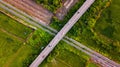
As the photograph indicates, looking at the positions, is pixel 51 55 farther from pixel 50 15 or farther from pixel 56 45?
pixel 50 15

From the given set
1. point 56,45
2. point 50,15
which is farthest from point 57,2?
point 56,45

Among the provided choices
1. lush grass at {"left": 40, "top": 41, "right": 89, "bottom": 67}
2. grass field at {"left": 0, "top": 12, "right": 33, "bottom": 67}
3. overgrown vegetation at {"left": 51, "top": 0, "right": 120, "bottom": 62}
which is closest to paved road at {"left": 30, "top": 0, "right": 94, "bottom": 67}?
overgrown vegetation at {"left": 51, "top": 0, "right": 120, "bottom": 62}

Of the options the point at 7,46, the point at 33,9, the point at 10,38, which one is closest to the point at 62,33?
the point at 33,9

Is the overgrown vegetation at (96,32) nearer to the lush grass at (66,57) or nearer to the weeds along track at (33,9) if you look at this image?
the weeds along track at (33,9)

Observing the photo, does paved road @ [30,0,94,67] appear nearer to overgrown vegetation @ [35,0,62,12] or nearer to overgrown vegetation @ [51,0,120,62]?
overgrown vegetation @ [51,0,120,62]

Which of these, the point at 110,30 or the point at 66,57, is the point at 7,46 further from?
the point at 110,30

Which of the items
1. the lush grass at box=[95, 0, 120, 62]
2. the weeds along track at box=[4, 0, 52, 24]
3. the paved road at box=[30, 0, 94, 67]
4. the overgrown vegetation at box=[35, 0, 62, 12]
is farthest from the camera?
the weeds along track at box=[4, 0, 52, 24]

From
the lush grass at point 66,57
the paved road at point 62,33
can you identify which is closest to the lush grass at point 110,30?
the paved road at point 62,33
